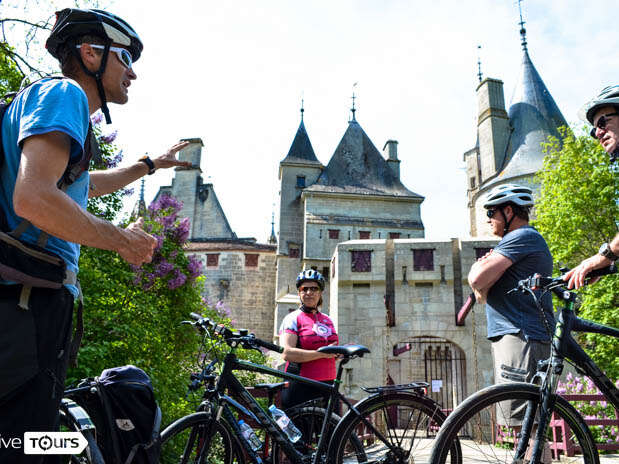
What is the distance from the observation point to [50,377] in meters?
1.42

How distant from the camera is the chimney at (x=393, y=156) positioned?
1476 inches

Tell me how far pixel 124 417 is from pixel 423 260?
12.8 meters

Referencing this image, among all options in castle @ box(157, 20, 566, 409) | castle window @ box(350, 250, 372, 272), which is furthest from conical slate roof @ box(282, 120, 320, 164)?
castle window @ box(350, 250, 372, 272)

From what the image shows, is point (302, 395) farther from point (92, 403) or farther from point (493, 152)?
point (493, 152)

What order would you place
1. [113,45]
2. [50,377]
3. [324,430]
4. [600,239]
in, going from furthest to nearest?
[600,239] < [324,430] < [113,45] < [50,377]

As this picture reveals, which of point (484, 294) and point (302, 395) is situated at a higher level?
point (484, 294)

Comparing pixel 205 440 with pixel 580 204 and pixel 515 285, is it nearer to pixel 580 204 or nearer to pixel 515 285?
pixel 515 285

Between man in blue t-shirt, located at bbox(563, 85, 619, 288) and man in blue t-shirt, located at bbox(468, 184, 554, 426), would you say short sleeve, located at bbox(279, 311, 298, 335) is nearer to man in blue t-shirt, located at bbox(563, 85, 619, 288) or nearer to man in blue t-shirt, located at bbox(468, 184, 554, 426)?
man in blue t-shirt, located at bbox(468, 184, 554, 426)

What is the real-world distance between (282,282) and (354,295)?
17.7 meters

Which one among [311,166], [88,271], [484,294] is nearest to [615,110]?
[484,294]

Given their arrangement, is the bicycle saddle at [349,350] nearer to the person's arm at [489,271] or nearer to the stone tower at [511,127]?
the person's arm at [489,271]

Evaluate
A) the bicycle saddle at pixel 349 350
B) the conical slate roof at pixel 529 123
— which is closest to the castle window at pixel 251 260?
the conical slate roof at pixel 529 123

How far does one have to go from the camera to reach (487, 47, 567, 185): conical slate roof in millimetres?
27805

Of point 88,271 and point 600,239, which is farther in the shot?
point 600,239
